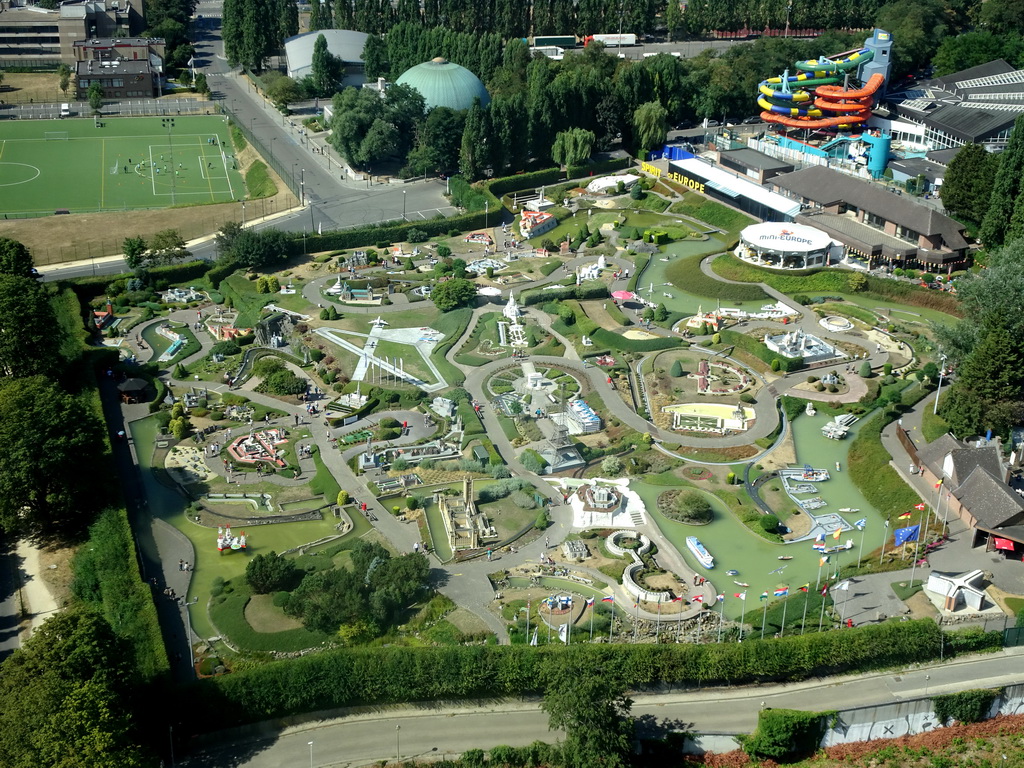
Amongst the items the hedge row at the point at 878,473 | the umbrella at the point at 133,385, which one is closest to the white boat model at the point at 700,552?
the hedge row at the point at 878,473

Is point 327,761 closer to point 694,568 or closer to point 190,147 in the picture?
point 694,568

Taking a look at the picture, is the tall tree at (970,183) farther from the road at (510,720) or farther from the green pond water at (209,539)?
the green pond water at (209,539)

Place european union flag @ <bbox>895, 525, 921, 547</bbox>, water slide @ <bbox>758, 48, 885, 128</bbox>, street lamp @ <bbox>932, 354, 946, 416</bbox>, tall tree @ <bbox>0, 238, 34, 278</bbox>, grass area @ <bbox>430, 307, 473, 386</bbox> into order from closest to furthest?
european union flag @ <bbox>895, 525, 921, 547</bbox>
street lamp @ <bbox>932, 354, 946, 416</bbox>
grass area @ <bbox>430, 307, 473, 386</bbox>
tall tree @ <bbox>0, 238, 34, 278</bbox>
water slide @ <bbox>758, 48, 885, 128</bbox>

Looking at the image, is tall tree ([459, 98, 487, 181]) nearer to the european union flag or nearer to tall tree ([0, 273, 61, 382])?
tall tree ([0, 273, 61, 382])

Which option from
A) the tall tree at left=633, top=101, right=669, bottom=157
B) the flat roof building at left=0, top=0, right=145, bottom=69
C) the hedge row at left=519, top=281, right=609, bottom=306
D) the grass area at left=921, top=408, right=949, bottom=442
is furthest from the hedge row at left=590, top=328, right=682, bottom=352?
the flat roof building at left=0, top=0, right=145, bottom=69

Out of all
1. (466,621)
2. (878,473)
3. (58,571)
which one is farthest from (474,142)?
(466,621)

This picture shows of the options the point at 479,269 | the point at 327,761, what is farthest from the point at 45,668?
the point at 479,269

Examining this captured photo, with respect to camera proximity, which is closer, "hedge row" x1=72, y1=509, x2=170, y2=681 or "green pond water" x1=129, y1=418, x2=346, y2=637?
"hedge row" x1=72, y1=509, x2=170, y2=681
